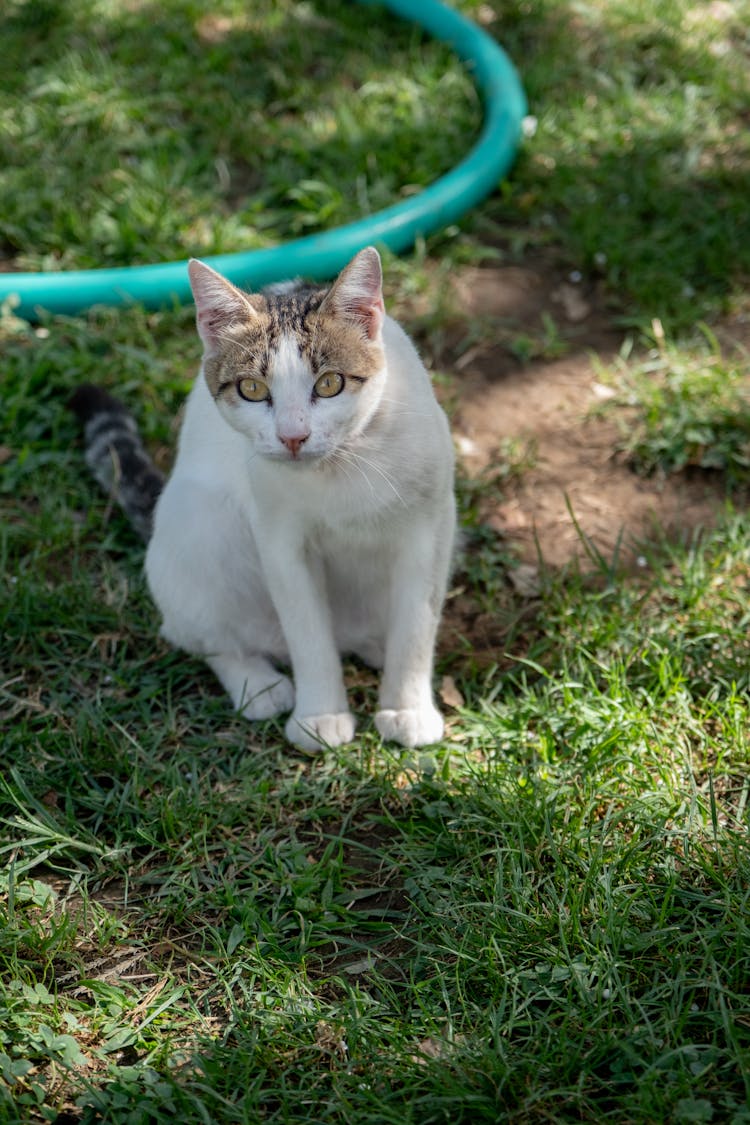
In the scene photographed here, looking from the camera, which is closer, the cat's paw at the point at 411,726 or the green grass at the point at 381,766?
the green grass at the point at 381,766

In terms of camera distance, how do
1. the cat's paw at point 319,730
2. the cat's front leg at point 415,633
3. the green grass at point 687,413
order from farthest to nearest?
Result: the green grass at point 687,413, the cat's paw at point 319,730, the cat's front leg at point 415,633

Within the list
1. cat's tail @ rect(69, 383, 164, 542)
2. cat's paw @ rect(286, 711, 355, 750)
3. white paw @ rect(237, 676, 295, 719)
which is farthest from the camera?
cat's tail @ rect(69, 383, 164, 542)

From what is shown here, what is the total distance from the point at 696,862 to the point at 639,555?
4.10 feet

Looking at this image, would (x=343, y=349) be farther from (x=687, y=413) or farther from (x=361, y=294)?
(x=687, y=413)

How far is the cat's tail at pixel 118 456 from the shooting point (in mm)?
3631

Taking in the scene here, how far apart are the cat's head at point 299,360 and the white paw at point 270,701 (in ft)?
2.83

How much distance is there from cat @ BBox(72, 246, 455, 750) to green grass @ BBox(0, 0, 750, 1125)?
0.17 m

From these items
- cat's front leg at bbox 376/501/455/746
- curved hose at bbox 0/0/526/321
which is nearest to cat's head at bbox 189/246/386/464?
cat's front leg at bbox 376/501/455/746

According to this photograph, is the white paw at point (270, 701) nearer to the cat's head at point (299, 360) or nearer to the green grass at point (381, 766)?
the green grass at point (381, 766)

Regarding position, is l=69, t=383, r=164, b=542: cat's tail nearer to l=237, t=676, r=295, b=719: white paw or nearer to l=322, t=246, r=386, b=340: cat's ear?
l=237, t=676, r=295, b=719: white paw

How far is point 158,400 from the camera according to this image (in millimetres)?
4113

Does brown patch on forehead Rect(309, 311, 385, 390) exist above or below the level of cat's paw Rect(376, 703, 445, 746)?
above

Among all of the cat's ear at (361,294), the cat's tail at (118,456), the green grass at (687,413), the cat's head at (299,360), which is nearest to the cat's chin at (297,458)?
the cat's head at (299,360)

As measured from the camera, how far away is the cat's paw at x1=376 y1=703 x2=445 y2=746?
3.01 meters
